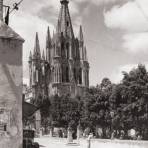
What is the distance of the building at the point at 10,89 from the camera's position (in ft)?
61.1

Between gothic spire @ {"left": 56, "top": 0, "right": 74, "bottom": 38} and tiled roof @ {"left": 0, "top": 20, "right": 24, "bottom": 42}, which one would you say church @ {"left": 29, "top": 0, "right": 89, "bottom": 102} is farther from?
tiled roof @ {"left": 0, "top": 20, "right": 24, "bottom": 42}

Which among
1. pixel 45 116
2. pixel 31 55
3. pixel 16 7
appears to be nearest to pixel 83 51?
pixel 31 55

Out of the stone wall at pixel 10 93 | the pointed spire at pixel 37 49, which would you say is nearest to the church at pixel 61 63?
the pointed spire at pixel 37 49

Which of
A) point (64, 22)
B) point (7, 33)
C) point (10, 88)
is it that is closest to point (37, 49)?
point (64, 22)

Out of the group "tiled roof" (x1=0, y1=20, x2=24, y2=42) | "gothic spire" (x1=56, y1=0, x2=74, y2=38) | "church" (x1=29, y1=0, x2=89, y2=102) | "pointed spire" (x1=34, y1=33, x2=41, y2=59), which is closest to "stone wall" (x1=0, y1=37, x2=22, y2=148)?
"tiled roof" (x1=0, y1=20, x2=24, y2=42)

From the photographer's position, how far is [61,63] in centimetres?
12988

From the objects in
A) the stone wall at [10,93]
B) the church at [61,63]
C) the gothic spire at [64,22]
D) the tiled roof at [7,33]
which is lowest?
the stone wall at [10,93]

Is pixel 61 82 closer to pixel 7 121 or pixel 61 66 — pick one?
pixel 61 66

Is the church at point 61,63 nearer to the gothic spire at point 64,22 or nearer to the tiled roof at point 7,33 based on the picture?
the gothic spire at point 64,22

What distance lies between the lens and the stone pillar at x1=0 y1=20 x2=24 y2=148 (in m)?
18.6

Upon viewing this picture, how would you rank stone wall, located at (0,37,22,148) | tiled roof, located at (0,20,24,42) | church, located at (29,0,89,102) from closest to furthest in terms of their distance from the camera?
stone wall, located at (0,37,22,148) < tiled roof, located at (0,20,24,42) < church, located at (29,0,89,102)

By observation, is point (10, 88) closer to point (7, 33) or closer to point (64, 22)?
point (7, 33)

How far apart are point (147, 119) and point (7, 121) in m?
31.0

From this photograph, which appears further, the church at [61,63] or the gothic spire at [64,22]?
the gothic spire at [64,22]
